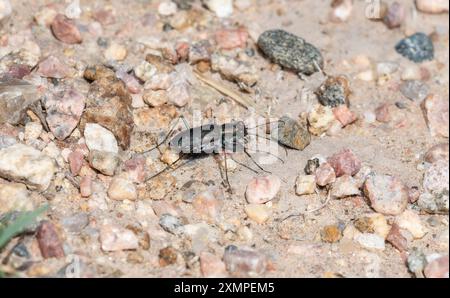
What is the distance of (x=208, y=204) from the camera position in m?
3.12

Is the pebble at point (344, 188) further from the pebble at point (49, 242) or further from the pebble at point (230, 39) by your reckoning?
the pebble at point (49, 242)

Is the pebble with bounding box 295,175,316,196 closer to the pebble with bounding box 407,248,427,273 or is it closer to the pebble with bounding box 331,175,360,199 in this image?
the pebble with bounding box 331,175,360,199

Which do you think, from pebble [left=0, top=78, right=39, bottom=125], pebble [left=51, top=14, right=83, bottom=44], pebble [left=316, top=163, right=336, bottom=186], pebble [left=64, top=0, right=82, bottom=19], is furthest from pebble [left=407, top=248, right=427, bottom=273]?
pebble [left=64, top=0, right=82, bottom=19]

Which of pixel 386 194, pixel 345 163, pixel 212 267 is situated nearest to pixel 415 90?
pixel 345 163

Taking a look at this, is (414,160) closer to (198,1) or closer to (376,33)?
(376,33)

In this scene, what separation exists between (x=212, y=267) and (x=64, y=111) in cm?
119

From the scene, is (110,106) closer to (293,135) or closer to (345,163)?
(293,135)

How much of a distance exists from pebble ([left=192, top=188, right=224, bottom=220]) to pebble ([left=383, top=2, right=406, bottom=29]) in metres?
1.87

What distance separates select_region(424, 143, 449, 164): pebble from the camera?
11.3 ft

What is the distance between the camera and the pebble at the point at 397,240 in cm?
301

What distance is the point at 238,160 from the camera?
3443 millimetres

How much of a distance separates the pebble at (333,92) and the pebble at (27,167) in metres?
1.60
